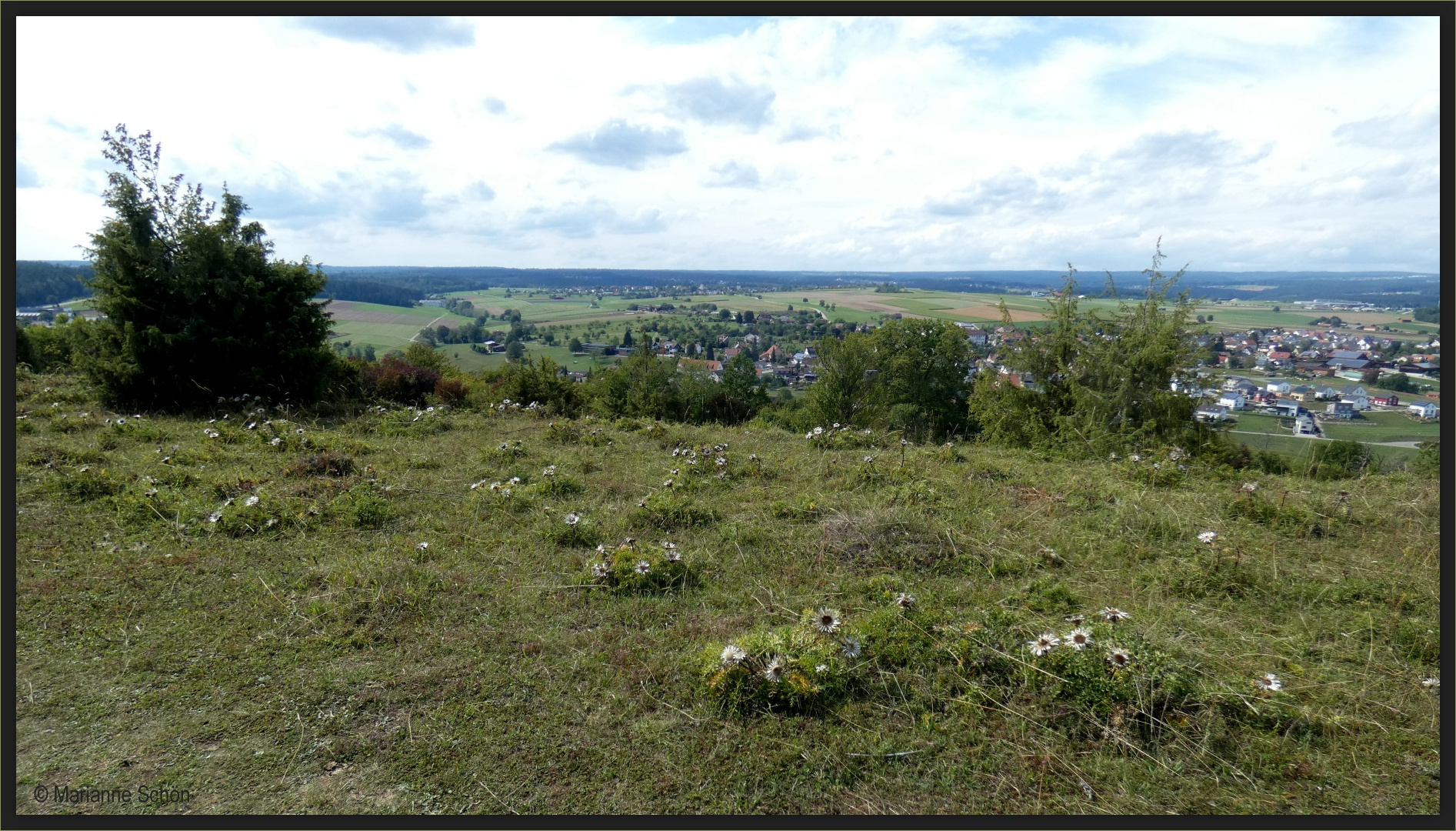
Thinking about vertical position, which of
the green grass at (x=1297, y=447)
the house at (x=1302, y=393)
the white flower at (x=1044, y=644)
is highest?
the house at (x=1302, y=393)

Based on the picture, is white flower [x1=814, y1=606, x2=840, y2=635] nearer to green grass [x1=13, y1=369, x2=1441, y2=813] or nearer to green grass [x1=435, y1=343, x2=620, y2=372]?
green grass [x1=13, y1=369, x2=1441, y2=813]

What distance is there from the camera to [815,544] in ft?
17.3

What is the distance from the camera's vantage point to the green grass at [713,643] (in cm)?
281

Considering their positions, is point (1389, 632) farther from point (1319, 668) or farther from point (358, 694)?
point (358, 694)

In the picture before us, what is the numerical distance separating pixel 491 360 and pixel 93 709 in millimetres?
23945

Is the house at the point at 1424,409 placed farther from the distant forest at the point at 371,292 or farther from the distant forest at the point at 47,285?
the distant forest at the point at 371,292

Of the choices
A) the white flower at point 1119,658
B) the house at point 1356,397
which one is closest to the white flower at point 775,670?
the white flower at point 1119,658

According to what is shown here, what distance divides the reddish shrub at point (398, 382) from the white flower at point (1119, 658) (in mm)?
12161

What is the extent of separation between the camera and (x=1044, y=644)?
3406mm

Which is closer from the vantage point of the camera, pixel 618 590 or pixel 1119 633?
pixel 1119 633

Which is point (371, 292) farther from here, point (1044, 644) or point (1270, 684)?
point (1270, 684)

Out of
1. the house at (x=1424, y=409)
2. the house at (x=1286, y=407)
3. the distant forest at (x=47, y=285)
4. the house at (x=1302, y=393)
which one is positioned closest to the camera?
the house at (x=1424, y=409)

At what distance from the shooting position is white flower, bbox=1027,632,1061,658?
3357 millimetres

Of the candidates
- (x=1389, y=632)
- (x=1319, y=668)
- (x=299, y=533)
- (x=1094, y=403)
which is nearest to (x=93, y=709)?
(x=299, y=533)
